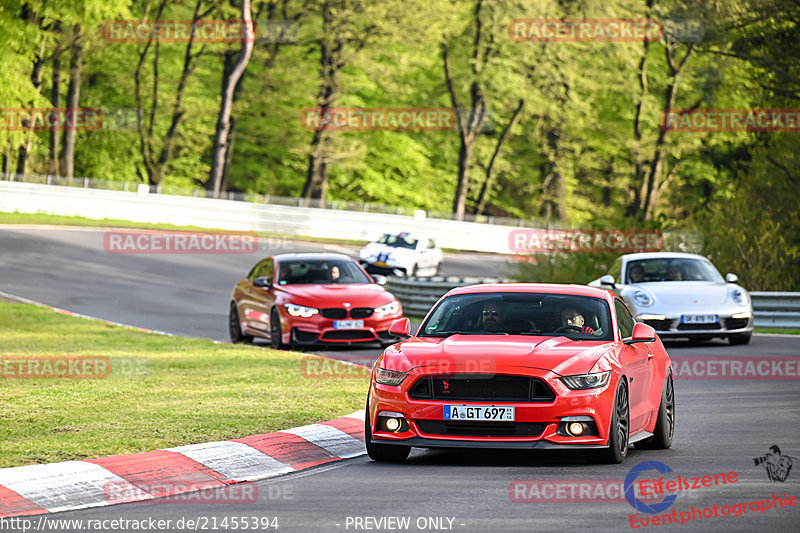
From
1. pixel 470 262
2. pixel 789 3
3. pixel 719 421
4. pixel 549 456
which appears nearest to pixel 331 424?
pixel 549 456

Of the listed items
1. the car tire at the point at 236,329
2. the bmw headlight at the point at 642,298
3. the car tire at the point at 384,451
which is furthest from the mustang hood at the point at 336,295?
the car tire at the point at 384,451

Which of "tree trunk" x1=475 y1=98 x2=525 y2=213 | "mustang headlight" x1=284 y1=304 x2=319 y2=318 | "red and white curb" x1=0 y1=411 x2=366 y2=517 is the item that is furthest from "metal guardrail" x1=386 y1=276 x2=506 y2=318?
"tree trunk" x1=475 y1=98 x2=525 y2=213

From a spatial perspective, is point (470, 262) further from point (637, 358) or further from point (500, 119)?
point (637, 358)

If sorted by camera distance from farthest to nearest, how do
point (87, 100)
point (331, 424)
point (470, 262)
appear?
point (87, 100) → point (470, 262) → point (331, 424)

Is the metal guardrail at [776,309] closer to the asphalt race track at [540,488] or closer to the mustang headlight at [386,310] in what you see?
the mustang headlight at [386,310]

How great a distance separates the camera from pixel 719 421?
13.3m

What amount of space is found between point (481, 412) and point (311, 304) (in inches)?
446

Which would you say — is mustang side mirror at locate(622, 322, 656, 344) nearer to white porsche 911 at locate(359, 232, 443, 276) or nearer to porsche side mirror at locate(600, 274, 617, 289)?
porsche side mirror at locate(600, 274, 617, 289)

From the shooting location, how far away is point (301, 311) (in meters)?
21.1

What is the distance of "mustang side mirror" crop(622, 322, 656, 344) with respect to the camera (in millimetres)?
10922

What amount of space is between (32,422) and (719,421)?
6.38 metres

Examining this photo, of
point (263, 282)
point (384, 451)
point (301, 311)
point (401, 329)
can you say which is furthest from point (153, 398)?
point (263, 282)

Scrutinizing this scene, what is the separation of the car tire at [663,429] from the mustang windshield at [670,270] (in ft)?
36.4

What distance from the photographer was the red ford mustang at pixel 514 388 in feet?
32.4
